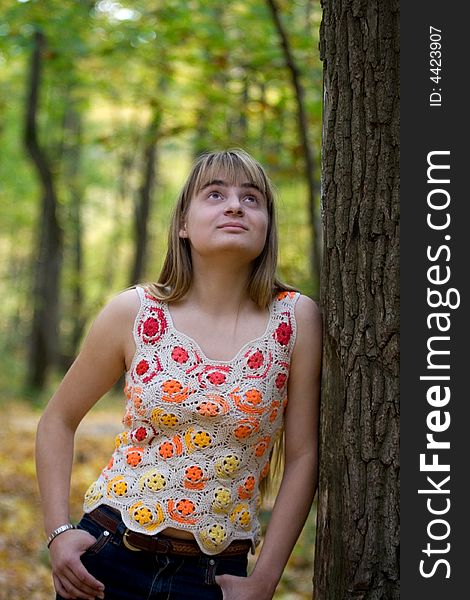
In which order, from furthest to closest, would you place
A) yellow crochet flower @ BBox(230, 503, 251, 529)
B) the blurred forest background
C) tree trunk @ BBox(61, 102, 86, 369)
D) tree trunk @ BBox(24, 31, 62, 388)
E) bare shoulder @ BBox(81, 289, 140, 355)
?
tree trunk @ BBox(61, 102, 86, 369)
tree trunk @ BBox(24, 31, 62, 388)
the blurred forest background
bare shoulder @ BBox(81, 289, 140, 355)
yellow crochet flower @ BBox(230, 503, 251, 529)

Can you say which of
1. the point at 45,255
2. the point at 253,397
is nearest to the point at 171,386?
the point at 253,397

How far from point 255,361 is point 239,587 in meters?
0.66

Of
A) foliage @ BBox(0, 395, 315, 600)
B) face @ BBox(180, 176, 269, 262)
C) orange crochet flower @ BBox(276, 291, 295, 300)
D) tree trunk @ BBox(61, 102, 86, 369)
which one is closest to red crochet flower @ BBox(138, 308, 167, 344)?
face @ BBox(180, 176, 269, 262)

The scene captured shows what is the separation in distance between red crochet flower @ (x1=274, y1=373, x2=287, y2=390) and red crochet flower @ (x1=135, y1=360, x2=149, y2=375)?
1.30ft

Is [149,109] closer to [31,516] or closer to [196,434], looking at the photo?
[31,516]

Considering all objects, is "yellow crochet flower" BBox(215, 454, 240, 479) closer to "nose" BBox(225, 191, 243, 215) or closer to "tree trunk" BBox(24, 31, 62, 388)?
"nose" BBox(225, 191, 243, 215)

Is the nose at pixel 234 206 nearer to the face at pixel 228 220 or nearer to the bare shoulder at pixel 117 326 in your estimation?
the face at pixel 228 220

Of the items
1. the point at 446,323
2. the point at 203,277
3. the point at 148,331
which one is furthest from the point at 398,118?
the point at 148,331

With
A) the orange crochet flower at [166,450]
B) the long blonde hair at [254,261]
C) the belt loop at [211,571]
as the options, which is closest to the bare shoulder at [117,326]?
the long blonde hair at [254,261]

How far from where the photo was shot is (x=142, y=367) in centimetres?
237

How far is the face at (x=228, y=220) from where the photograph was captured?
240 centimetres

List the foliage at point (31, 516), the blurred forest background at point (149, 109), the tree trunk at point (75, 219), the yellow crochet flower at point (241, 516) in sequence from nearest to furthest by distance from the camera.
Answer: the yellow crochet flower at point (241, 516), the foliage at point (31, 516), the blurred forest background at point (149, 109), the tree trunk at point (75, 219)

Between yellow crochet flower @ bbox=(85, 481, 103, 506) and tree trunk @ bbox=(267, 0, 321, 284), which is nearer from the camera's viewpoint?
yellow crochet flower @ bbox=(85, 481, 103, 506)

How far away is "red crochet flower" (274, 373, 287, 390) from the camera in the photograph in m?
2.35
